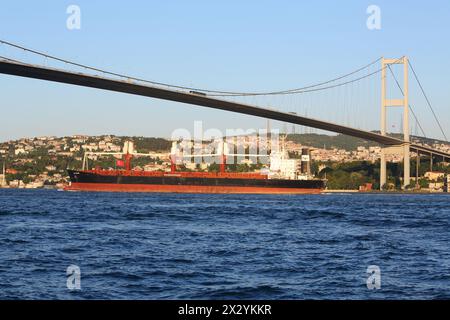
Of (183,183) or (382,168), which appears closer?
(382,168)

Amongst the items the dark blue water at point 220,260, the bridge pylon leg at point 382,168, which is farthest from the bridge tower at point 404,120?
the dark blue water at point 220,260

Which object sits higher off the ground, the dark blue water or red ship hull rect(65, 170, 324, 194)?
red ship hull rect(65, 170, 324, 194)

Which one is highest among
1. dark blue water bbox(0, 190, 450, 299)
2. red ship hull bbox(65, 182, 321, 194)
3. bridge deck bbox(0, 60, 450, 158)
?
bridge deck bbox(0, 60, 450, 158)
